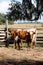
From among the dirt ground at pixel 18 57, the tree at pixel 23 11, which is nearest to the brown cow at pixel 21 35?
the tree at pixel 23 11

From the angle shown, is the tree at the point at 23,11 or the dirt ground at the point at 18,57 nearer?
the dirt ground at the point at 18,57

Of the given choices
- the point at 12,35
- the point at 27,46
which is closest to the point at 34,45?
the point at 27,46

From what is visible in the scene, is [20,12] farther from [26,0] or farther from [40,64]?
[40,64]

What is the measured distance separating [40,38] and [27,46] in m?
1.39

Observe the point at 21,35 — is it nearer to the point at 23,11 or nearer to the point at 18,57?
the point at 23,11

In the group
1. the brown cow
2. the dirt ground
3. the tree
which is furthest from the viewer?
the brown cow

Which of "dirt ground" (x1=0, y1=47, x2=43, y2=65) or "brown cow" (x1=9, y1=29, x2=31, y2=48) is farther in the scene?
"brown cow" (x1=9, y1=29, x2=31, y2=48)

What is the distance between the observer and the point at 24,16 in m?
11.5

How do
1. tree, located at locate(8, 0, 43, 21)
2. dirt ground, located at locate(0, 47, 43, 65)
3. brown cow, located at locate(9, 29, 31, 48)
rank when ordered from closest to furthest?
dirt ground, located at locate(0, 47, 43, 65) < tree, located at locate(8, 0, 43, 21) < brown cow, located at locate(9, 29, 31, 48)

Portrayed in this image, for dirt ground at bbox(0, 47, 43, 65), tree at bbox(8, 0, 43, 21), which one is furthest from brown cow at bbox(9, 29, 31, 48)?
dirt ground at bbox(0, 47, 43, 65)

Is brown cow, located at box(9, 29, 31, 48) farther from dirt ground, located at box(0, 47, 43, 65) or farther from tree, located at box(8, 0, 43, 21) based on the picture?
dirt ground, located at box(0, 47, 43, 65)

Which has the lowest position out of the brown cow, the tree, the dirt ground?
the dirt ground

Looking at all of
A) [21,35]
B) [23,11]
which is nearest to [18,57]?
[23,11]

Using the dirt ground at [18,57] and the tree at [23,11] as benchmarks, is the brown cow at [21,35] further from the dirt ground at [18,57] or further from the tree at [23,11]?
the dirt ground at [18,57]
